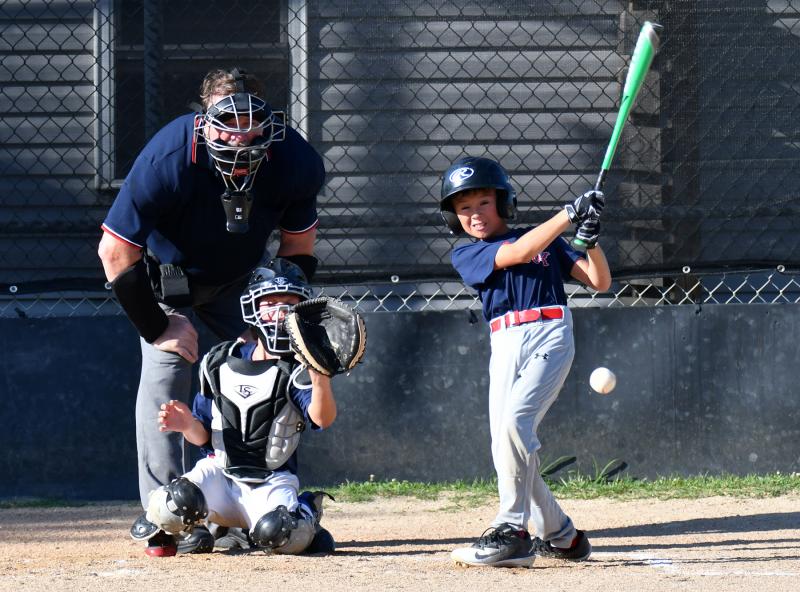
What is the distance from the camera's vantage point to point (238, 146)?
4.13 m

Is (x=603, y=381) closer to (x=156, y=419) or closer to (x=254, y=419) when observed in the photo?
(x=254, y=419)

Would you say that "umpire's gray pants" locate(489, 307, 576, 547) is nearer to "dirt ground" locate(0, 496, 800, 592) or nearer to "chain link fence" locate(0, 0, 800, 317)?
"dirt ground" locate(0, 496, 800, 592)

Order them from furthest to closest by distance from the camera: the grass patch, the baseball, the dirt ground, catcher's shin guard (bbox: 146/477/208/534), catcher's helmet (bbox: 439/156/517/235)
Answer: the grass patch
the baseball
catcher's helmet (bbox: 439/156/517/235)
catcher's shin guard (bbox: 146/477/208/534)
the dirt ground

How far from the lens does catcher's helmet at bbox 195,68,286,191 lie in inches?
162

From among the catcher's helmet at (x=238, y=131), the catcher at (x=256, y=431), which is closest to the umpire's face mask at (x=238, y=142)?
the catcher's helmet at (x=238, y=131)

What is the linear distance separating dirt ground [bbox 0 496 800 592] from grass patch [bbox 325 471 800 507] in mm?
109

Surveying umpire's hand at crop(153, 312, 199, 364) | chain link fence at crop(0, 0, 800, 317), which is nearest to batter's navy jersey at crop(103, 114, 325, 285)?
umpire's hand at crop(153, 312, 199, 364)

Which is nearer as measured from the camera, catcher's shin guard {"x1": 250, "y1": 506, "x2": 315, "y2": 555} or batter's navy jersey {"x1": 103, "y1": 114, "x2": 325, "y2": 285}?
catcher's shin guard {"x1": 250, "y1": 506, "x2": 315, "y2": 555}

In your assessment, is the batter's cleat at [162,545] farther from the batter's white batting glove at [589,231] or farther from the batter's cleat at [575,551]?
the batter's white batting glove at [589,231]

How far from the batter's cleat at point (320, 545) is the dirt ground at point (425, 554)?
5 cm

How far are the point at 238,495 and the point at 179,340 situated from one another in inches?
24.0

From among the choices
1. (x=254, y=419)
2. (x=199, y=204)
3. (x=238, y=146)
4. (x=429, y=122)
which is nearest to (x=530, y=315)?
(x=254, y=419)

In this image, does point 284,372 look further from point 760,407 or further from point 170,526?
point 760,407

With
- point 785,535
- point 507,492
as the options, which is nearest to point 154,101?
point 507,492
